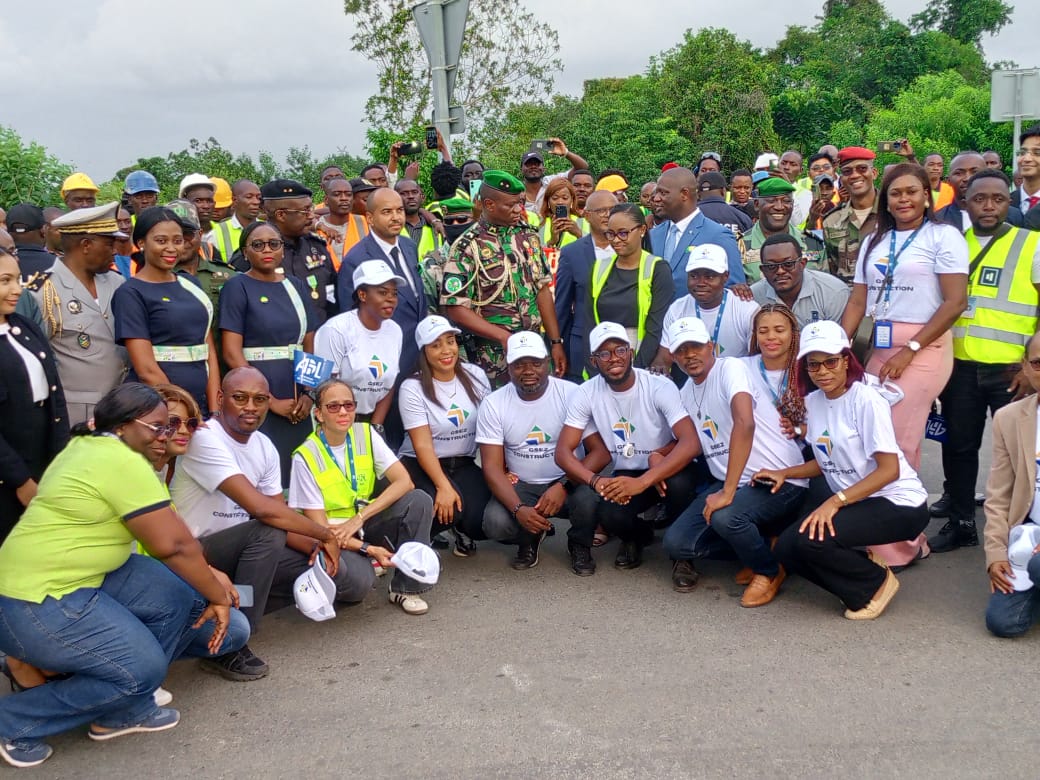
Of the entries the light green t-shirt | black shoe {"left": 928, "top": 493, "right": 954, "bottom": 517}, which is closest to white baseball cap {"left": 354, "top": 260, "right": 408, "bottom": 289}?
the light green t-shirt

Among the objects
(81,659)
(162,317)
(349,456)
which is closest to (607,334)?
(349,456)

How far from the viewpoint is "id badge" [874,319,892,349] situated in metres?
5.28

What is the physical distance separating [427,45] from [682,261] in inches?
162

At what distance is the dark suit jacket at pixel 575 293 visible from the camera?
619 centimetres

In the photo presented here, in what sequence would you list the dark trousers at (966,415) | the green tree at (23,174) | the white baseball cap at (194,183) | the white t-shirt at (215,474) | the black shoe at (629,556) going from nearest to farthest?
the white t-shirt at (215,474) → the dark trousers at (966,415) → the black shoe at (629,556) → the white baseball cap at (194,183) → the green tree at (23,174)

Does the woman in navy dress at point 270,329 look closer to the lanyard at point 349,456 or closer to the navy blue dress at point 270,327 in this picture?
the navy blue dress at point 270,327

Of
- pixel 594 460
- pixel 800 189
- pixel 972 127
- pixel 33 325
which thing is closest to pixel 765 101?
pixel 972 127

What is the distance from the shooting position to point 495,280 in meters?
5.99

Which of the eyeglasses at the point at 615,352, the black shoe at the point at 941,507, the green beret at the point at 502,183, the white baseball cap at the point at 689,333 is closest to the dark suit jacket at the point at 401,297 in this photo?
the green beret at the point at 502,183

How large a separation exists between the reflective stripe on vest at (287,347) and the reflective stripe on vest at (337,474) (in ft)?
2.48

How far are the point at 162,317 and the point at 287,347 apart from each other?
0.71m

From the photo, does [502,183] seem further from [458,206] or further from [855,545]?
[855,545]

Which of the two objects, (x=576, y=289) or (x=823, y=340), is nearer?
(x=823, y=340)

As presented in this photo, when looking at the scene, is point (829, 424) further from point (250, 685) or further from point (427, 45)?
point (427, 45)
